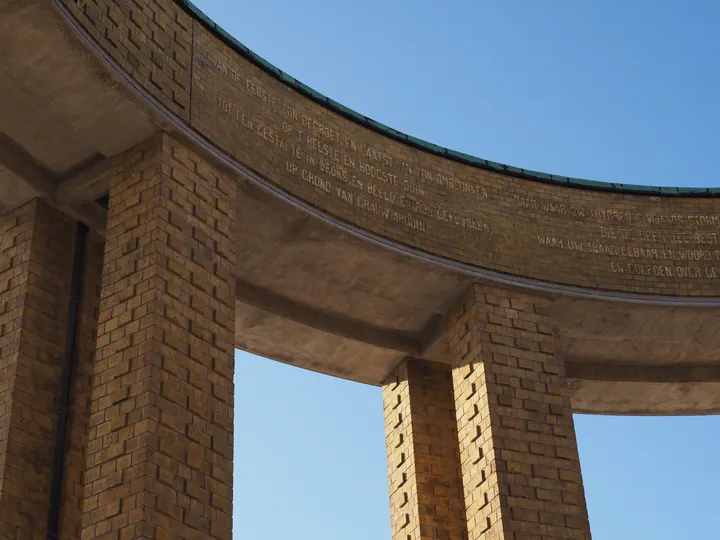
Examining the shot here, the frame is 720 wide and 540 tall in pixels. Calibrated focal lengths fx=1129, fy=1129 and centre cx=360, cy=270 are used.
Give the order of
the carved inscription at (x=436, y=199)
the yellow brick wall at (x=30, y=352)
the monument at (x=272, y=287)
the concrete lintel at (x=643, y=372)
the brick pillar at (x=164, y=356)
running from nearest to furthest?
the brick pillar at (x=164, y=356) < the monument at (x=272, y=287) < the yellow brick wall at (x=30, y=352) < the carved inscription at (x=436, y=199) < the concrete lintel at (x=643, y=372)

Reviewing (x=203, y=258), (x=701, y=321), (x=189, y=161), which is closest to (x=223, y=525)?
(x=203, y=258)

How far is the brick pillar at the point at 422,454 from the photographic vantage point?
14180 mm

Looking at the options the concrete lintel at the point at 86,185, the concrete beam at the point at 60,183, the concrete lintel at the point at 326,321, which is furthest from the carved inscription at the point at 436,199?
the concrete lintel at the point at 326,321

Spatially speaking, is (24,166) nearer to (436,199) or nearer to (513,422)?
(436,199)

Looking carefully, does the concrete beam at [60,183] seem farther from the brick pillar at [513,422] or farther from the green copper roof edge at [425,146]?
the brick pillar at [513,422]

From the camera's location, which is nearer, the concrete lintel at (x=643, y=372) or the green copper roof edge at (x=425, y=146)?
the green copper roof edge at (x=425, y=146)

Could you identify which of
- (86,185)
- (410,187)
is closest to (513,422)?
(410,187)

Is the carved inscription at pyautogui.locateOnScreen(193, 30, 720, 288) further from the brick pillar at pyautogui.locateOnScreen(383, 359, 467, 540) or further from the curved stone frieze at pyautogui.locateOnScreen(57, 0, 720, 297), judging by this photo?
the brick pillar at pyautogui.locateOnScreen(383, 359, 467, 540)

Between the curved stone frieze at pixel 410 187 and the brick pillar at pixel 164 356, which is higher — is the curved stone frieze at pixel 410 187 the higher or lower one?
the higher one

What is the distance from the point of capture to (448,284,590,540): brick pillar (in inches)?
488

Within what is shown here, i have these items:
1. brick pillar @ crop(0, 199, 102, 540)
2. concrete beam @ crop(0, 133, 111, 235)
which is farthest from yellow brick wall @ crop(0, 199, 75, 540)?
concrete beam @ crop(0, 133, 111, 235)

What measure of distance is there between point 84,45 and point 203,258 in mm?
2318

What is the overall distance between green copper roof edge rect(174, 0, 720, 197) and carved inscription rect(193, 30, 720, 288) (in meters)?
0.10

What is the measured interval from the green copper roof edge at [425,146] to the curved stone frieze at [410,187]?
0.02 m
